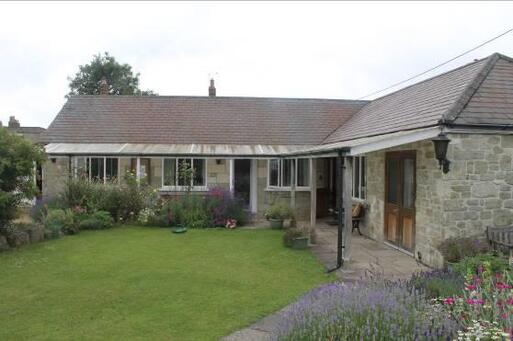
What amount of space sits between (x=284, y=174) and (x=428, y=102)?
Answer: 827 cm

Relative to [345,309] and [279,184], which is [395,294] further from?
[279,184]

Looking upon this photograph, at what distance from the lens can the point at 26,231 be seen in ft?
41.0

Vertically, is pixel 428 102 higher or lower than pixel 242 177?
higher

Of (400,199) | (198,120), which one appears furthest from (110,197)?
(400,199)

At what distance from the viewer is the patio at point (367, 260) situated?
8.95 m

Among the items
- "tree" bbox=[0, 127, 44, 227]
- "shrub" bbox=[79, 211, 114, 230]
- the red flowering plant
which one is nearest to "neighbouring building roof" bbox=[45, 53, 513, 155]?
"shrub" bbox=[79, 211, 114, 230]

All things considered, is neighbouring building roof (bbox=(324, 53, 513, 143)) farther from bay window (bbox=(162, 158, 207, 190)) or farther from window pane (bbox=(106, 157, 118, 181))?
window pane (bbox=(106, 157, 118, 181))

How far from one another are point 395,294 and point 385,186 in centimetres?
759

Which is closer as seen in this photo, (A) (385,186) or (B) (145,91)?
(A) (385,186)

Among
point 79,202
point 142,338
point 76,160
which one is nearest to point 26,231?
point 79,202

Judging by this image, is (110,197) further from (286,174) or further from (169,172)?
(286,174)

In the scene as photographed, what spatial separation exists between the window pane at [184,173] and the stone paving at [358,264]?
631cm

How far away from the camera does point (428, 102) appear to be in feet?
37.9

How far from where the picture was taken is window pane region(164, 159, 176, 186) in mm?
18719
